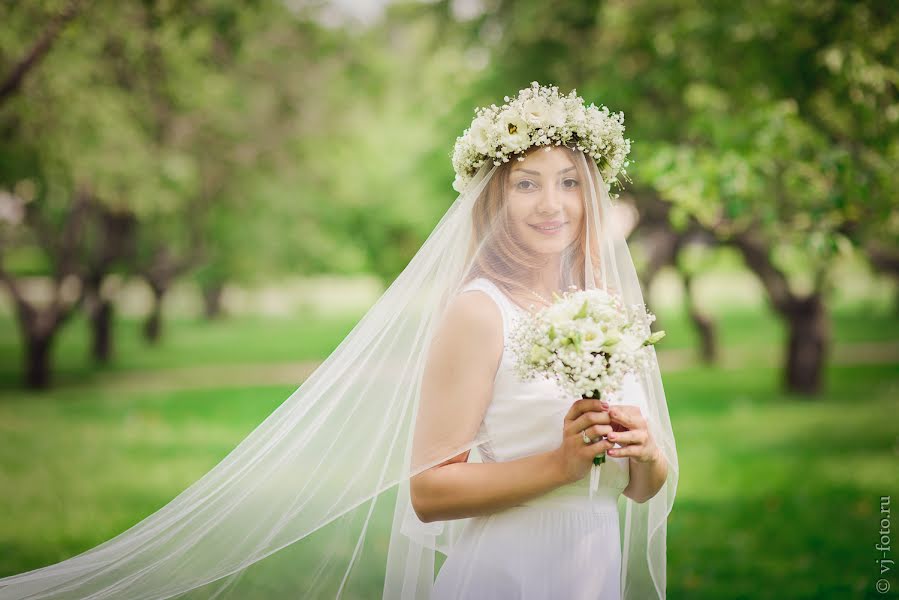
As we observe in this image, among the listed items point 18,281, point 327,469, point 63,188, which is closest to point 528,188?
point 327,469

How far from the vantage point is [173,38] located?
402 inches

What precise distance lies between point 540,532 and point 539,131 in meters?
1.32

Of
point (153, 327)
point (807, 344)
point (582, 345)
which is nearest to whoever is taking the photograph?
point (582, 345)

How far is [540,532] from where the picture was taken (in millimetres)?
2619

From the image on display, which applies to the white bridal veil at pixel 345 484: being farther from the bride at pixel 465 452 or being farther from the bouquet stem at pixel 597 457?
the bouquet stem at pixel 597 457

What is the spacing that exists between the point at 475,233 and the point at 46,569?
6.84 ft

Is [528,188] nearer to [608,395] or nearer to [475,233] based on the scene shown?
[475,233]

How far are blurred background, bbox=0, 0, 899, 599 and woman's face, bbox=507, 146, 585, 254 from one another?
10.9 ft

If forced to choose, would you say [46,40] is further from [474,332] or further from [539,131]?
[474,332]

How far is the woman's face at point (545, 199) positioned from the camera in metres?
2.68

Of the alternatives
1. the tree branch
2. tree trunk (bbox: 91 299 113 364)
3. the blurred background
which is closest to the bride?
the blurred background

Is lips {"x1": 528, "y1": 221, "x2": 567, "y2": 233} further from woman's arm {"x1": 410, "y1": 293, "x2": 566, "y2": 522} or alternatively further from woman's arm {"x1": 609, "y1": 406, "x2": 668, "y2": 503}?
woman's arm {"x1": 609, "y1": 406, "x2": 668, "y2": 503}

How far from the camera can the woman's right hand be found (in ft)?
7.63

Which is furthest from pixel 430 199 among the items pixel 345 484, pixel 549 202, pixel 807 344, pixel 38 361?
pixel 549 202
